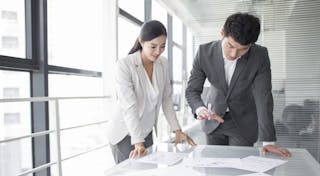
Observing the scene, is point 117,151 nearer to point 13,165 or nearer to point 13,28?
point 13,165

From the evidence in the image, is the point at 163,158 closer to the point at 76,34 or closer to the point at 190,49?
the point at 190,49

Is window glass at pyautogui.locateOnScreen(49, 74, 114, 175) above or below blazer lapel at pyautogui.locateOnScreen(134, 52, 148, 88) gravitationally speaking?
below

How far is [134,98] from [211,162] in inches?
17.4

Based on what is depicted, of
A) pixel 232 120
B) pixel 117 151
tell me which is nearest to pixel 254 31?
pixel 232 120

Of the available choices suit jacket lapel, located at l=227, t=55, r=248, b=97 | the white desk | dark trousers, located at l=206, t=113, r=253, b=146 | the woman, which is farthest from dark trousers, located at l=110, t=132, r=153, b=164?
suit jacket lapel, located at l=227, t=55, r=248, b=97

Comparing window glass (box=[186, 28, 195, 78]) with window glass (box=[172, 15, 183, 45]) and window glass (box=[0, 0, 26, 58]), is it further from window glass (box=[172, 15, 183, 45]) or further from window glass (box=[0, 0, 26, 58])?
window glass (box=[0, 0, 26, 58])

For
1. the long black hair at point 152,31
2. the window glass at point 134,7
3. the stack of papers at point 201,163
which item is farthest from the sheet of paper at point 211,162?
the window glass at point 134,7

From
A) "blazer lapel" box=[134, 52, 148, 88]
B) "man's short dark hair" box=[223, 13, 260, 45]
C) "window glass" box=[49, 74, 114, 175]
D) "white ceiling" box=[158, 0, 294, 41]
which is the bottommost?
"window glass" box=[49, 74, 114, 175]

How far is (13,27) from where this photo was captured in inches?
75.5

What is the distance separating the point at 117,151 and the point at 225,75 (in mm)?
624

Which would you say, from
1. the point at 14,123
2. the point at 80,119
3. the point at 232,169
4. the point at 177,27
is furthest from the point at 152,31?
the point at 177,27

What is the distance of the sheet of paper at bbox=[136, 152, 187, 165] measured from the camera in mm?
1052

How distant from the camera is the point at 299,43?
234 centimetres

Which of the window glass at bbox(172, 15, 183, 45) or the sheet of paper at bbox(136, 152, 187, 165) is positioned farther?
the window glass at bbox(172, 15, 183, 45)
